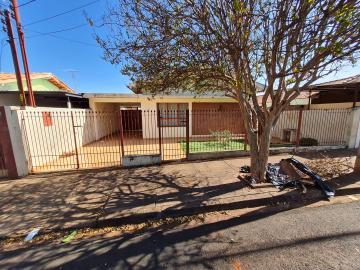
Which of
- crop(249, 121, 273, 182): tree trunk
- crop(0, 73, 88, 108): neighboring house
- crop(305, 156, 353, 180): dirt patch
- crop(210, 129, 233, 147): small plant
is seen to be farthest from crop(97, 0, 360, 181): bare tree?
crop(0, 73, 88, 108): neighboring house

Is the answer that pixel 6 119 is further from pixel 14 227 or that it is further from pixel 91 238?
pixel 91 238

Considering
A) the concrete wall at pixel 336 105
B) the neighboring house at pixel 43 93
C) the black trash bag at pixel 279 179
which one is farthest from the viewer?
the concrete wall at pixel 336 105

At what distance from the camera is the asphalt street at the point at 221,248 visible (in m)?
2.40

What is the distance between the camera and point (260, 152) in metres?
4.49

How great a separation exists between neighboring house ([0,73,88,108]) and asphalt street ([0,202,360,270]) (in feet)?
26.8

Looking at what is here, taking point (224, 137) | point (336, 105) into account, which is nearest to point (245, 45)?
point (224, 137)

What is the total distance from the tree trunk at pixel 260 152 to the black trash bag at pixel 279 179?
0.91 ft

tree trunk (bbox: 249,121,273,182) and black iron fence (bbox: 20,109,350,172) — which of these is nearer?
tree trunk (bbox: 249,121,273,182)

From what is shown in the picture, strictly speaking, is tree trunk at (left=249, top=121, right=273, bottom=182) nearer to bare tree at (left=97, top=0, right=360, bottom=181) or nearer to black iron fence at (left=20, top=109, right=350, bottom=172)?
bare tree at (left=97, top=0, right=360, bottom=181)

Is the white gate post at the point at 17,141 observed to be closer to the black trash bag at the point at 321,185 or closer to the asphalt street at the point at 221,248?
the asphalt street at the point at 221,248

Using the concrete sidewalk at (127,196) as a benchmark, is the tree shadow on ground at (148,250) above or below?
below

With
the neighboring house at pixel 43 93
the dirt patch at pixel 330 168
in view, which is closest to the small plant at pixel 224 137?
the dirt patch at pixel 330 168

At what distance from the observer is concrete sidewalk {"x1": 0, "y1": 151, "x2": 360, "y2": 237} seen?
11.7 ft

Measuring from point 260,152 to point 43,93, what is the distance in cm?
964
